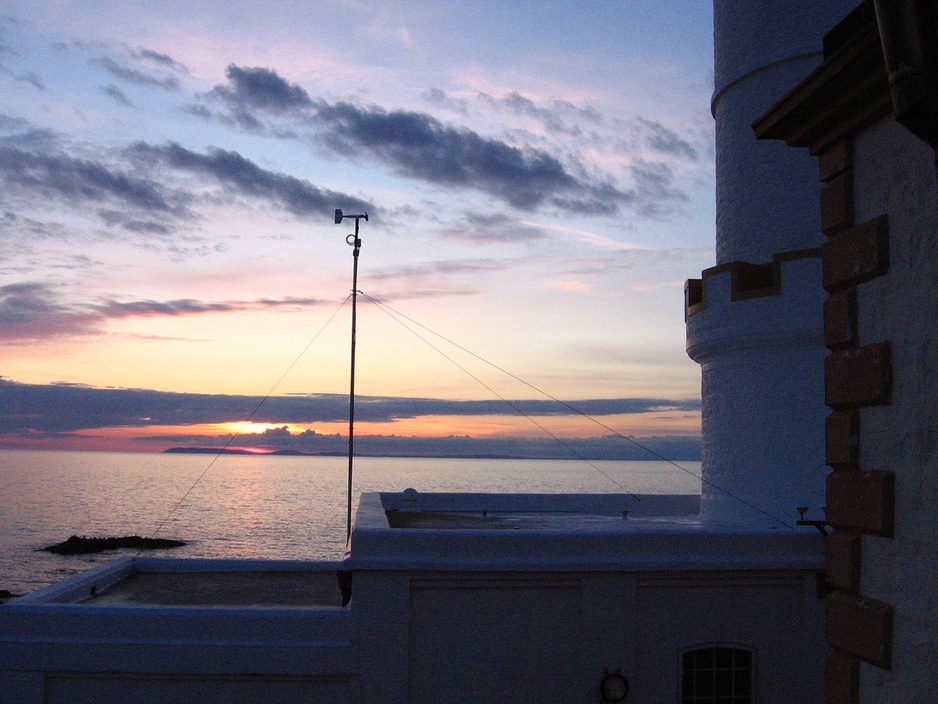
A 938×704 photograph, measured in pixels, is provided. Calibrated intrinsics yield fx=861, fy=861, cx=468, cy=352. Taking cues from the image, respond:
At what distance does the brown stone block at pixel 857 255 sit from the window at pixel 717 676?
6784 mm

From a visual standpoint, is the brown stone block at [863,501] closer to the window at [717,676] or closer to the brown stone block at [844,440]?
the brown stone block at [844,440]

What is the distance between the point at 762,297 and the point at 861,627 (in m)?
7.51

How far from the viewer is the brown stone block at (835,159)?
22.1 ft

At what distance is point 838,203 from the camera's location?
6773mm

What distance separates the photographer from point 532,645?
1162cm

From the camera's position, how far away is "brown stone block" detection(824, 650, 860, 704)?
658cm

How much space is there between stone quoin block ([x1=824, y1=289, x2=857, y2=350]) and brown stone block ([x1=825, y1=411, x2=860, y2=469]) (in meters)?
0.56

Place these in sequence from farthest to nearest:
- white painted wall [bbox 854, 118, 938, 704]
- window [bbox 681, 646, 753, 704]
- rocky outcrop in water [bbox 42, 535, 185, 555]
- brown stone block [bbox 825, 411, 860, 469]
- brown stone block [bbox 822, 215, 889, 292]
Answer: rocky outcrop in water [bbox 42, 535, 185, 555] < window [bbox 681, 646, 753, 704] < brown stone block [bbox 825, 411, 860, 469] < brown stone block [bbox 822, 215, 889, 292] < white painted wall [bbox 854, 118, 938, 704]

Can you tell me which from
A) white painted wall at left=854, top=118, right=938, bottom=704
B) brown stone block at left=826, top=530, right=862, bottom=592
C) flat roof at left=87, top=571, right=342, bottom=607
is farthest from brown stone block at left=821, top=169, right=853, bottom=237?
flat roof at left=87, top=571, right=342, bottom=607

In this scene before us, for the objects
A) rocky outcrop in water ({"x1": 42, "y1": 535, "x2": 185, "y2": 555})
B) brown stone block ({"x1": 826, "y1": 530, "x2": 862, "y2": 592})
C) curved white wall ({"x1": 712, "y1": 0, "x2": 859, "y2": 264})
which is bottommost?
rocky outcrop in water ({"x1": 42, "y1": 535, "x2": 185, "y2": 555})

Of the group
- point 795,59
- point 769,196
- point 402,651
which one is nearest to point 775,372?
point 769,196

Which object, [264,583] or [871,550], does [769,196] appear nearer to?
[871,550]

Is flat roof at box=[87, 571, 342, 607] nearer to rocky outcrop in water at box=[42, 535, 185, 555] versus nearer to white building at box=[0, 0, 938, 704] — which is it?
white building at box=[0, 0, 938, 704]

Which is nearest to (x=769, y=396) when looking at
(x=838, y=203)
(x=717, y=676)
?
(x=717, y=676)
